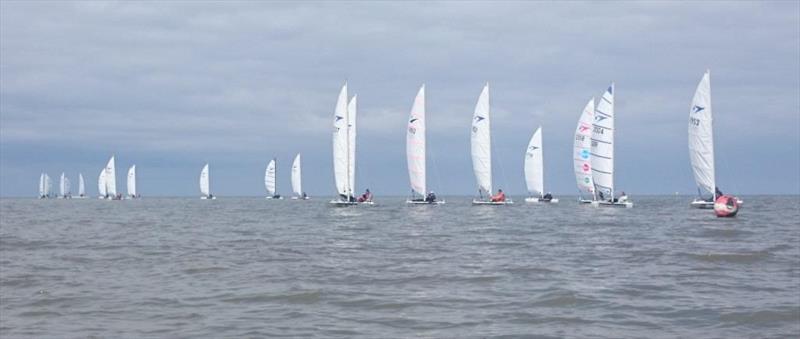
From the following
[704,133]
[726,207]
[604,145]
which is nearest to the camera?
[726,207]

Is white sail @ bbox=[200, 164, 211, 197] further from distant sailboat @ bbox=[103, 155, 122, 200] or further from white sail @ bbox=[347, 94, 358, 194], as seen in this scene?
white sail @ bbox=[347, 94, 358, 194]

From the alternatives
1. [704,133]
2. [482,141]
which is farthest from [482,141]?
[704,133]

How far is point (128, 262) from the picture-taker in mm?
16797

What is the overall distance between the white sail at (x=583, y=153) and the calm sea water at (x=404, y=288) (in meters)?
37.9

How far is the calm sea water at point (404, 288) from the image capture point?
9391 mm

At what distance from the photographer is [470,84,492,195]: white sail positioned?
59.2 meters

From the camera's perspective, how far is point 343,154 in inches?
2208

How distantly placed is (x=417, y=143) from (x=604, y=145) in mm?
12683

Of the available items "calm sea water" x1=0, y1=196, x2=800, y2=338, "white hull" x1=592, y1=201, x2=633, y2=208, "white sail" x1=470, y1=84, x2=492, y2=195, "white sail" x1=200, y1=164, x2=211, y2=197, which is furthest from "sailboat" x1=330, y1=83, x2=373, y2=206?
"white sail" x1=200, y1=164, x2=211, y2=197

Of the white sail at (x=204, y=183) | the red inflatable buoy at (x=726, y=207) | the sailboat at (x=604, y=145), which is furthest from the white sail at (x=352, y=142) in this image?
the white sail at (x=204, y=183)

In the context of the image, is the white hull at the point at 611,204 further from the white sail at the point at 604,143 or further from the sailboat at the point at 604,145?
the white sail at the point at 604,143

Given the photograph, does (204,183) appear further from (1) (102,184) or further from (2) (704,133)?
(2) (704,133)

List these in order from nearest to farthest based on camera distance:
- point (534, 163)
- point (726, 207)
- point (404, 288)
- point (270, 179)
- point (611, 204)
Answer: point (404, 288) < point (726, 207) < point (611, 204) < point (534, 163) < point (270, 179)

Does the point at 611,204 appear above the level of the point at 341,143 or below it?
below
